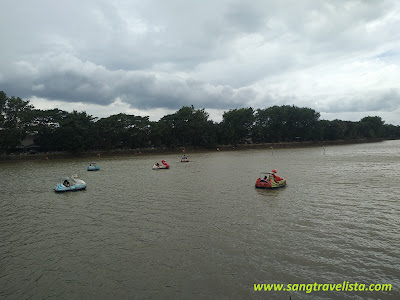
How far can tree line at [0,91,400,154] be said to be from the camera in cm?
7356

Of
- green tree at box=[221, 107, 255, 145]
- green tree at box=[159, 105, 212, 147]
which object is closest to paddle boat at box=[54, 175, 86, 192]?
green tree at box=[159, 105, 212, 147]

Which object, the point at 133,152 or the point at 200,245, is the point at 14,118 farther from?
the point at 200,245

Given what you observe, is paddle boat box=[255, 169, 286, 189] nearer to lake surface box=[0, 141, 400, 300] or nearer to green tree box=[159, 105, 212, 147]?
lake surface box=[0, 141, 400, 300]

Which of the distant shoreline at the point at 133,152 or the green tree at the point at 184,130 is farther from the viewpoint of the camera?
the green tree at the point at 184,130

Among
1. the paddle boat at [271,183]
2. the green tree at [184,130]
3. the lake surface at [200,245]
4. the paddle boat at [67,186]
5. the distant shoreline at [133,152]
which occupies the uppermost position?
the green tree at [184,130]

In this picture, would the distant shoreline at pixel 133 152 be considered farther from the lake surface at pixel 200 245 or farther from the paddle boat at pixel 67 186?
the lake surface at pixel 200 245

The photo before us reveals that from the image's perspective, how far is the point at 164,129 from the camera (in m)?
92.4

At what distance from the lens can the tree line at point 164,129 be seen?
2896 inches

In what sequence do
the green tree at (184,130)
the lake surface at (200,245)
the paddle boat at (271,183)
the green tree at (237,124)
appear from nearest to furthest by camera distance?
the lake surface at (200,245) → the paddle boat at (271,183) → the green tree at (184,130) → the green tree at (237,124)

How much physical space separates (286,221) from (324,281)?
229 inches

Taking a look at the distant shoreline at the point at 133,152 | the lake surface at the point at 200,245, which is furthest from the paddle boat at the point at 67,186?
the distant shoreline at the point at 133,152

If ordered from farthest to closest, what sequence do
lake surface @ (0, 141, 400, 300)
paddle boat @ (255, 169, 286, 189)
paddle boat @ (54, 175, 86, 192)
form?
paddle boat @ (54, 175, 86, 192), paddle boat @ (255, 169, 286, 189), lake surface @ (0, 141, 400, 300)

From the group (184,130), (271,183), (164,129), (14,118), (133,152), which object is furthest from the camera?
(184,130)

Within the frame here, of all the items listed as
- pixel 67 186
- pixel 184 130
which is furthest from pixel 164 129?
pixel 67 186
